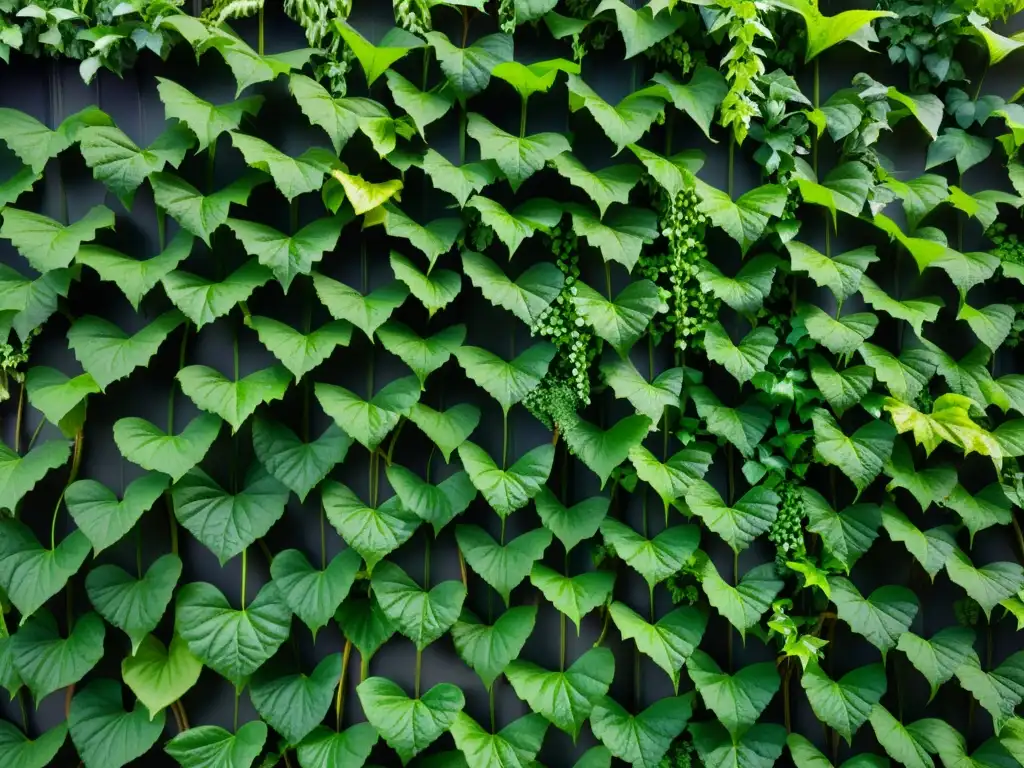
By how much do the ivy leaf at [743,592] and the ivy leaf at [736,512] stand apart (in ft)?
0.28

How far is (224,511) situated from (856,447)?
5.24 feet

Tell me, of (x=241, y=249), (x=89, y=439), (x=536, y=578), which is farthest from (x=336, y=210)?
(x=536, y=578)

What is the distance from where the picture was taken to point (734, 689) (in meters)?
1.90

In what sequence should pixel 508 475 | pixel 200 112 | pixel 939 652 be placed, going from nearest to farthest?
pixel 200 112 → pixel 508 475 → pixel 939 652

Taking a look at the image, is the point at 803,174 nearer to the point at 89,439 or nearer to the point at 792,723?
the point at 792,723

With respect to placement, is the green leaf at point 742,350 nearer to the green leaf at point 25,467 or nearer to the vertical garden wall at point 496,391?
the vertical garden wall at point 496,391

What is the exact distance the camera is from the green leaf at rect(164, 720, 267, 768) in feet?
5.82

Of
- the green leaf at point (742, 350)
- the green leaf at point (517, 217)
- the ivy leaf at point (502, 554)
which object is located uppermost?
the green leaf at point (517, 217)

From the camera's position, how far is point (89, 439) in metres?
1.91

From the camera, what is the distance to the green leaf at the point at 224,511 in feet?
5.90

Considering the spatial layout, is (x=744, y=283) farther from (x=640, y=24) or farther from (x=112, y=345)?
(x=112, y=345)

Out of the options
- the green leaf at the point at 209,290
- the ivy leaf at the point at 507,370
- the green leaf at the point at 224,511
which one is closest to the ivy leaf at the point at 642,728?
the ivy leaf at the point at 507,370

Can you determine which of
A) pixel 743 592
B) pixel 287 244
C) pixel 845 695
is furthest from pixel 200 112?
pixel 845 695

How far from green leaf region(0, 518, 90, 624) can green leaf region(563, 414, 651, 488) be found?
3.97 ft
